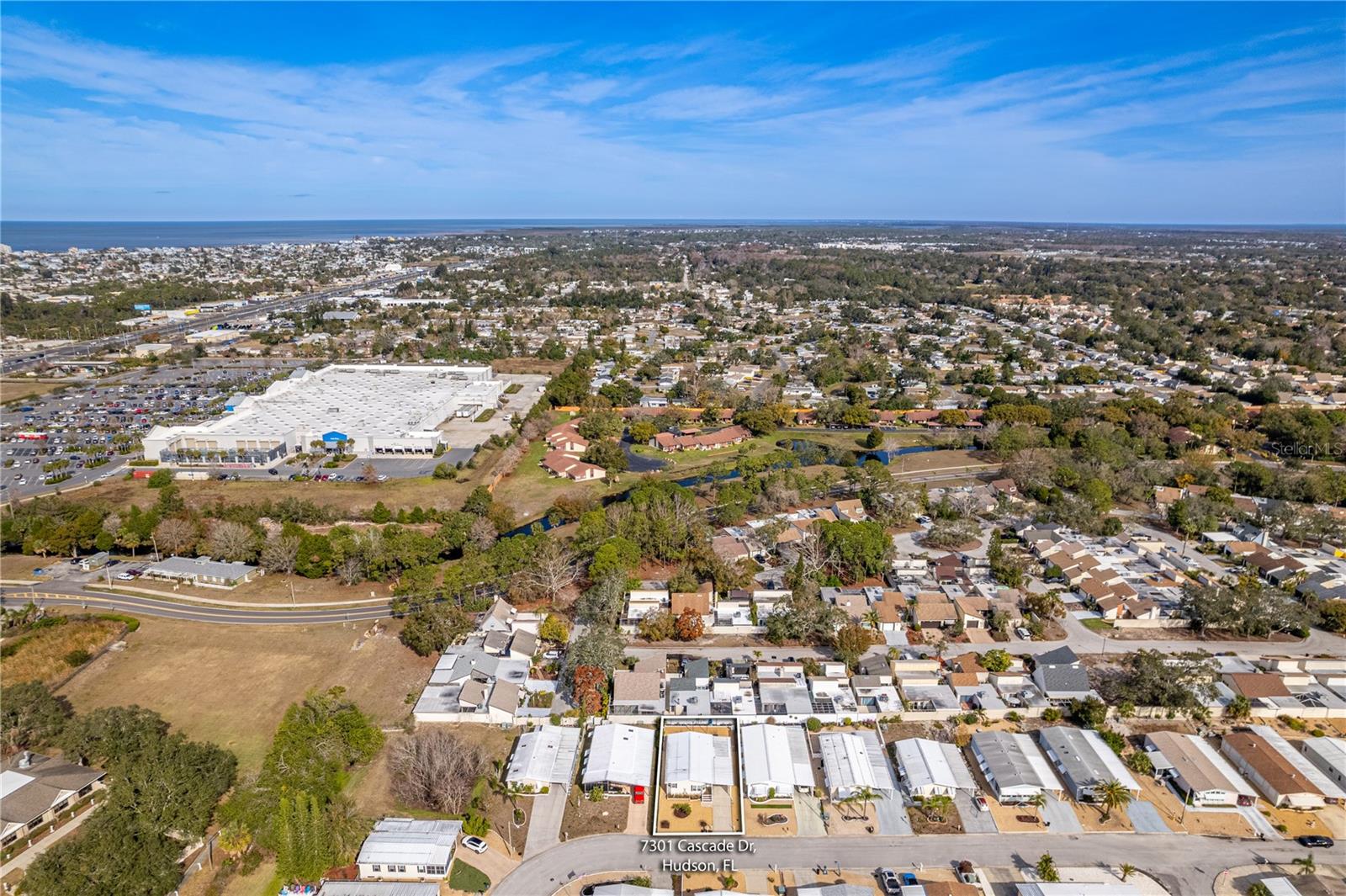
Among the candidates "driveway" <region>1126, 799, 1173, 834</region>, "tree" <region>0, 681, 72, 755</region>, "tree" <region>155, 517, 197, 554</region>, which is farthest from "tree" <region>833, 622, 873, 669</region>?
"tree" <region>155, 517, 197, 554</region>

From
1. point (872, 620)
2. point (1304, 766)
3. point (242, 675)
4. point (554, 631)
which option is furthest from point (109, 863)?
point (1304, 766)

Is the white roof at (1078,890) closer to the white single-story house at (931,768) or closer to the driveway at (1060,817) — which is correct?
the driveway at (1060,817)

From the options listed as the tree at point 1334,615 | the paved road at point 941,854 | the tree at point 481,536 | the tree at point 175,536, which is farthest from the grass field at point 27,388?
the tree at point 1334,615

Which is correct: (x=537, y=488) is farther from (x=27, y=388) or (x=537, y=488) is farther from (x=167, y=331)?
→ (x=167, y=331)

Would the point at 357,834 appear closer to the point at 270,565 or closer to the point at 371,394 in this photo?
the point at 270,565

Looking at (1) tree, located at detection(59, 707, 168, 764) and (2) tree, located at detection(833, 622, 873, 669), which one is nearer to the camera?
(1) tree, located at detection(59, 707, 168, 764)

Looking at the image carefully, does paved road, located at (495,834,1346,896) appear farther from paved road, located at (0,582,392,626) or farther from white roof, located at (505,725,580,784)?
paved road, located at (0,582,392,626)
